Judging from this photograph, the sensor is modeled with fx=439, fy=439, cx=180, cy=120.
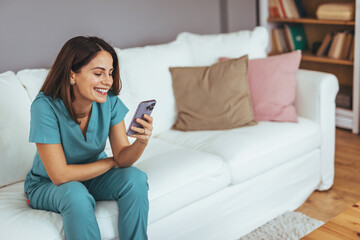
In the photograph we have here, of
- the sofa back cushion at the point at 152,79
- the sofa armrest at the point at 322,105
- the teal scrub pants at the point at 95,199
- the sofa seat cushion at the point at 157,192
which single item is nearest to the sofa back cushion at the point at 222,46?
the sofa back cushion at the point at 152,79

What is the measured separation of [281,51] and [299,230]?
6.87 feet

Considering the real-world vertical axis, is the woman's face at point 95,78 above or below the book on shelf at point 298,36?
above

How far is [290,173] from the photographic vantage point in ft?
7.72

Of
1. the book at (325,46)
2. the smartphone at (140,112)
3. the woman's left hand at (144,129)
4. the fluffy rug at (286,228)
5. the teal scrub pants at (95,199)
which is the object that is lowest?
the fluffy rug at (286,228)

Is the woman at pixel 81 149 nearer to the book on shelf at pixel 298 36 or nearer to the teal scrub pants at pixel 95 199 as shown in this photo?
the teal scrub pants at pixel 95 199

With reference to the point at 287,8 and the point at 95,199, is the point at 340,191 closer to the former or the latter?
the point at 95,199

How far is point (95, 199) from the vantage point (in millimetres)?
1762

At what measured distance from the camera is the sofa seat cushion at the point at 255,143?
2.12m

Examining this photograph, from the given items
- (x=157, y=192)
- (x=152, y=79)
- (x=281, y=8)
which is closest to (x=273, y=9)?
(x=281, y=8)

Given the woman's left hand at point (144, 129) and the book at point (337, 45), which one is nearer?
the woman's left hand at point (144, 129)

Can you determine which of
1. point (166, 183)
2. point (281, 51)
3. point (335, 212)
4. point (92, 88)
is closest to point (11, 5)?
point (92, 88)

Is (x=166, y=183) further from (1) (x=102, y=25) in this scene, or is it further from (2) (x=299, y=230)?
(1) (x=102, y=25)

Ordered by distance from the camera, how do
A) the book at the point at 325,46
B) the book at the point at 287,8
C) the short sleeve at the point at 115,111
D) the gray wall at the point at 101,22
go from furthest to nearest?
the book at the point at 287,8 → the book at the point at 325,46 → the gray wall at the point at 101,22 → the short sleeve at the point at 115,111

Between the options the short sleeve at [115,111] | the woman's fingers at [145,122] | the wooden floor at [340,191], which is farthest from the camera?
the wooden floor at [340,191]
